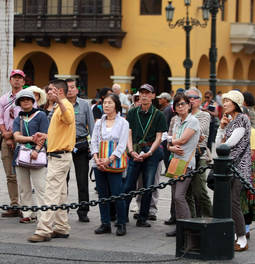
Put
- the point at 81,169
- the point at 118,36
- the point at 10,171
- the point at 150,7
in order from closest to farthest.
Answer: the point at 81,169
the point at 10,171
the point at 150,7
the point at 118,36

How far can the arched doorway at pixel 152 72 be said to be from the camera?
134 ft

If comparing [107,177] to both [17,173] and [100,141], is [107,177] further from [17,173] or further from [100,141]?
[17,173]

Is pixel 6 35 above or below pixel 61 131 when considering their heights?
above

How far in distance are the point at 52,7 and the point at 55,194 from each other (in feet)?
96.3

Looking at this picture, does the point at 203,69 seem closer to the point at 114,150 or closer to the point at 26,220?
the point at 26,220

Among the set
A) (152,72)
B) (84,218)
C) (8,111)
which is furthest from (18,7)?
(84,218)

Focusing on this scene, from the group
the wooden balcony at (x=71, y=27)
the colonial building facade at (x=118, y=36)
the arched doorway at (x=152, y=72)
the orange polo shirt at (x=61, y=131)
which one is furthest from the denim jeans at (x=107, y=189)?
the arched doorway at (x=152, y=72)

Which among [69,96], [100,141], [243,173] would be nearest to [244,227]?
[243,173]

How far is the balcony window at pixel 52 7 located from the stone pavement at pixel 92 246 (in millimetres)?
28067

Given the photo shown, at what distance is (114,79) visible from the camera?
37250 millimetres

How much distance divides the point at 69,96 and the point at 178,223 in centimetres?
286

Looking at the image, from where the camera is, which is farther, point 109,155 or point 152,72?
point 152,72

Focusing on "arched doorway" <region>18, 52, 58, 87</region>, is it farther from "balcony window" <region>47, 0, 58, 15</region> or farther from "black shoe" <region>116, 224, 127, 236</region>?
"black shoe" <region>116, 224, 127, 236</region>

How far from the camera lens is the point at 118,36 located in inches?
1437
